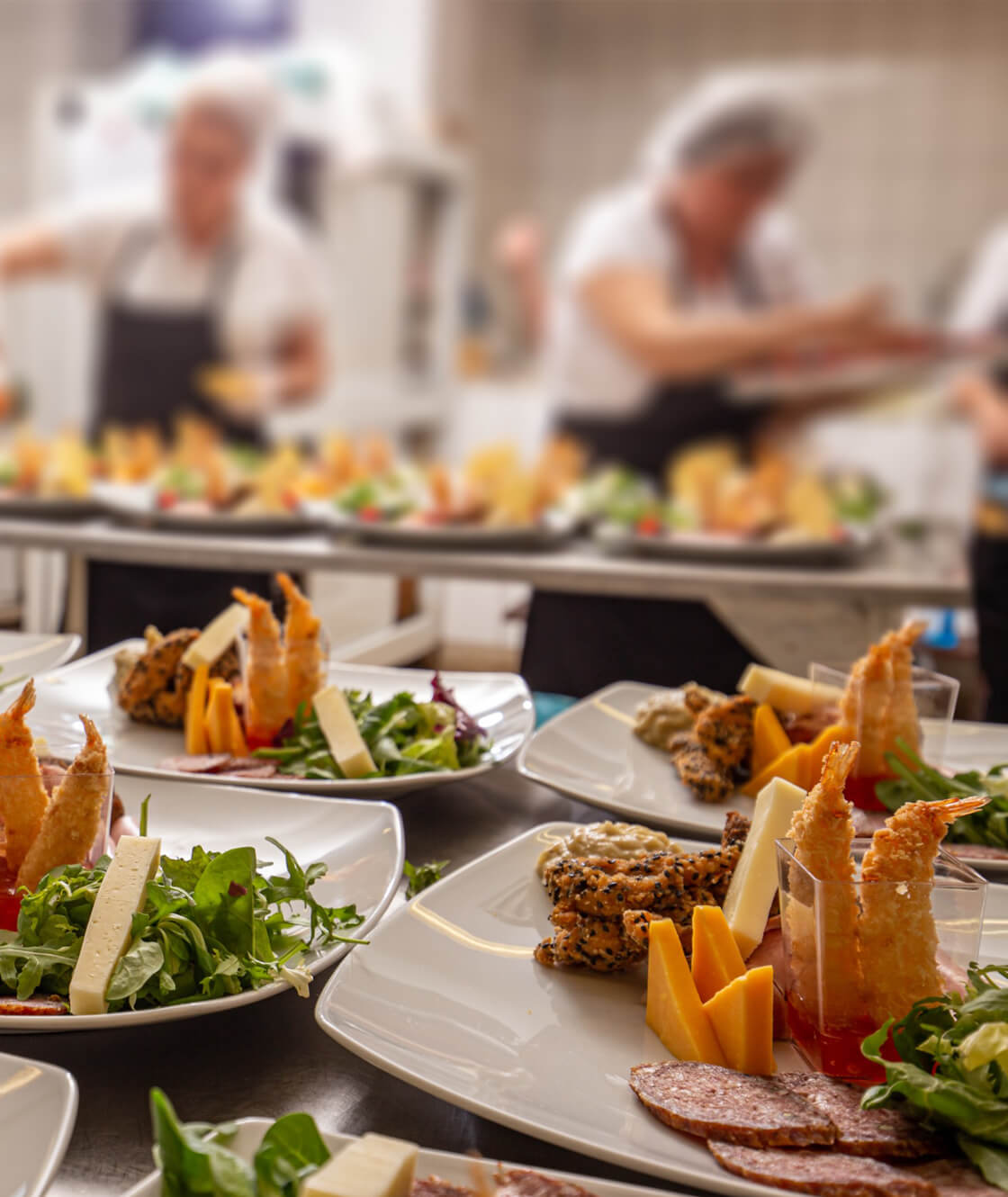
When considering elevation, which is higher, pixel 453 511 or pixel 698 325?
pixel 698 325

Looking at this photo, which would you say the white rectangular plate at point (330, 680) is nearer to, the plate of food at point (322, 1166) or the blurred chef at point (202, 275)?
the plate of food at point (322, 1166)

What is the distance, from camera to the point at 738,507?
2.77 metres

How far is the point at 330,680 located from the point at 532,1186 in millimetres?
942

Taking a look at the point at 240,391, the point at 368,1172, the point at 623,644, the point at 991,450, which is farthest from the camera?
the point at 240,391

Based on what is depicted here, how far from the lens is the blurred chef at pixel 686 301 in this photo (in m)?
4.13

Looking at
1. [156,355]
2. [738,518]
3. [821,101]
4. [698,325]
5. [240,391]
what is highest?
[821,101]

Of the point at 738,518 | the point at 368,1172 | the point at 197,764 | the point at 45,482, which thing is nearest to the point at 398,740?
the point at 197,764

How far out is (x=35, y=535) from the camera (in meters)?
2.45

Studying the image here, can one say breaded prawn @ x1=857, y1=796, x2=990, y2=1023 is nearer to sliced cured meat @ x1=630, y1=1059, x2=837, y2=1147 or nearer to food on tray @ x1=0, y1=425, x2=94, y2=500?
sliced cured meat @ x1=630, y1=1059, x2=837, y2=1147

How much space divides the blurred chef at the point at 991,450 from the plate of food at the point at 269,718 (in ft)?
3.88

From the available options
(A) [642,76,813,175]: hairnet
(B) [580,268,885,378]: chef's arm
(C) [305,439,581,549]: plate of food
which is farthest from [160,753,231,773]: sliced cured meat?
(A) [642,76,813,175]: hairnet

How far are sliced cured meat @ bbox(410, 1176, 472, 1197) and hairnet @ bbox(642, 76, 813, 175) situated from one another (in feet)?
13.8

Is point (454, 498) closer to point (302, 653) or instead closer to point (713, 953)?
point (302, 653)

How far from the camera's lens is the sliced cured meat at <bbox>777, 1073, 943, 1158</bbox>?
62cm
